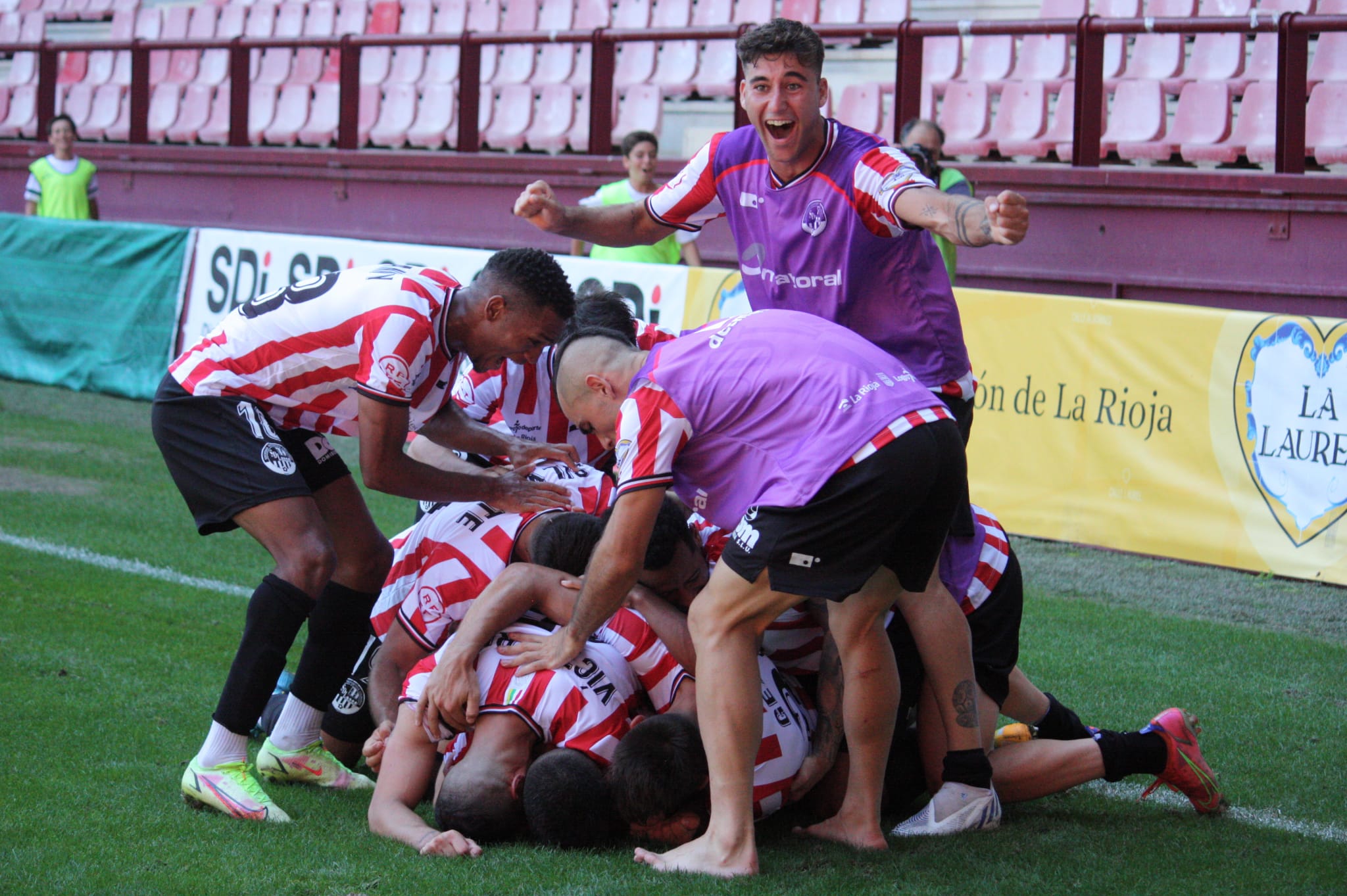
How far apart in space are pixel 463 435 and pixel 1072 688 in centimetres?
238

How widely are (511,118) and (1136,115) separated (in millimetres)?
A: 5900

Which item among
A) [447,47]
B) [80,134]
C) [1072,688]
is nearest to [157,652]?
[1072,688]

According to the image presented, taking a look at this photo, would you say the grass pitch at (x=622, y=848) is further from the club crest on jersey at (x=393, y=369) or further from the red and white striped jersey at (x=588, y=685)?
the club crest on jersey at (x=393, y=369)

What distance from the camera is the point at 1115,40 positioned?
408 inches

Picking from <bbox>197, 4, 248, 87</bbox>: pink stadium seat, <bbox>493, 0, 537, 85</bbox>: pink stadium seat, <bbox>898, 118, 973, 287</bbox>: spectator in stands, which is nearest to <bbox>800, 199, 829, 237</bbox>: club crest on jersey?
<bbox>898, 118, 973, 287</bbox>: spectator in stands

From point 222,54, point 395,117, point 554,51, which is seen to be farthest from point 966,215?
point 222,54

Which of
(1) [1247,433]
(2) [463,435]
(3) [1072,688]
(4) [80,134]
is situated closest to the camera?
(2) [463,435]

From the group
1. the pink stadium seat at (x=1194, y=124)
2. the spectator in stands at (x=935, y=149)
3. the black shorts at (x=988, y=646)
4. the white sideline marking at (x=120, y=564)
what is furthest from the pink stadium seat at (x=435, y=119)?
the black shorts at (x=988, y=646)

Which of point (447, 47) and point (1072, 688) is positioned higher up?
point (447, 47)

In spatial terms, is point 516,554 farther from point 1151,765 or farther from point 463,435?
point 1151,765

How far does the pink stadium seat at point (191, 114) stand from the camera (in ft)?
51.1

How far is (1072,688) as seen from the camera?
5102 millimetres

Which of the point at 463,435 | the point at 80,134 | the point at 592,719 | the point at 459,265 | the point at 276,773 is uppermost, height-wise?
the point at 80,134

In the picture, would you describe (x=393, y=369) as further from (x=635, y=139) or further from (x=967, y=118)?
(x=967, y=118)
